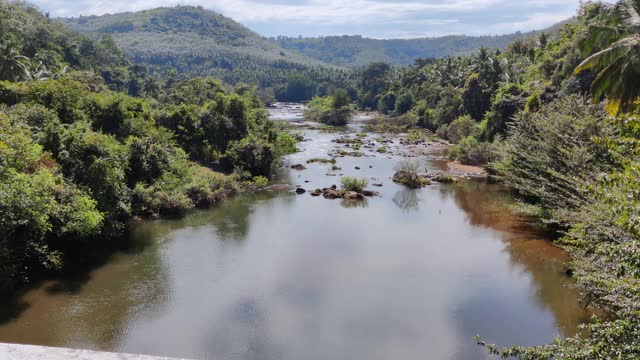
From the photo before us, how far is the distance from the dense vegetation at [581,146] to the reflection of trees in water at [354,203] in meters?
9.93

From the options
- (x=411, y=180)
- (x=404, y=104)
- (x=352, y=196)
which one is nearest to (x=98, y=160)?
(x=352, y=196)

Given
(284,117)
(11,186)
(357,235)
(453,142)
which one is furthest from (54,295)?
(284,117)

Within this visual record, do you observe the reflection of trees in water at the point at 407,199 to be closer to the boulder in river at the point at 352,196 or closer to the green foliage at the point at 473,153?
the boulder in river at the point at 352,196

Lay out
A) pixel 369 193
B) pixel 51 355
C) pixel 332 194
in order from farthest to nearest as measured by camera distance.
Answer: pixel 369 193
pixel 332 194
pixel 51 355

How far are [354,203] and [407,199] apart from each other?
15.0ft

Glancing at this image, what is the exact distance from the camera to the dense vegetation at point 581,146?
9.89m

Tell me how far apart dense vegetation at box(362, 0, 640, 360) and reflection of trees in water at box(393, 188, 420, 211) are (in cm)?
645

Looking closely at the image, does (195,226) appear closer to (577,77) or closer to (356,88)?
(577,77)

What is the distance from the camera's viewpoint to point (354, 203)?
3962cm

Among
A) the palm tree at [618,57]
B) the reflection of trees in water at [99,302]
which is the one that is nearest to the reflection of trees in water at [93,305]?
the reflection of trees in water at [99,302]

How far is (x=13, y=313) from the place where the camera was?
65.4 feet

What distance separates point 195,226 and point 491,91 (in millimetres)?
49068

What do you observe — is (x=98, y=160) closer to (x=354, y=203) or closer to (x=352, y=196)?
(x=354, y=203)

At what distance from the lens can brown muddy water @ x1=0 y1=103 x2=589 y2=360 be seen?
1869 cm
